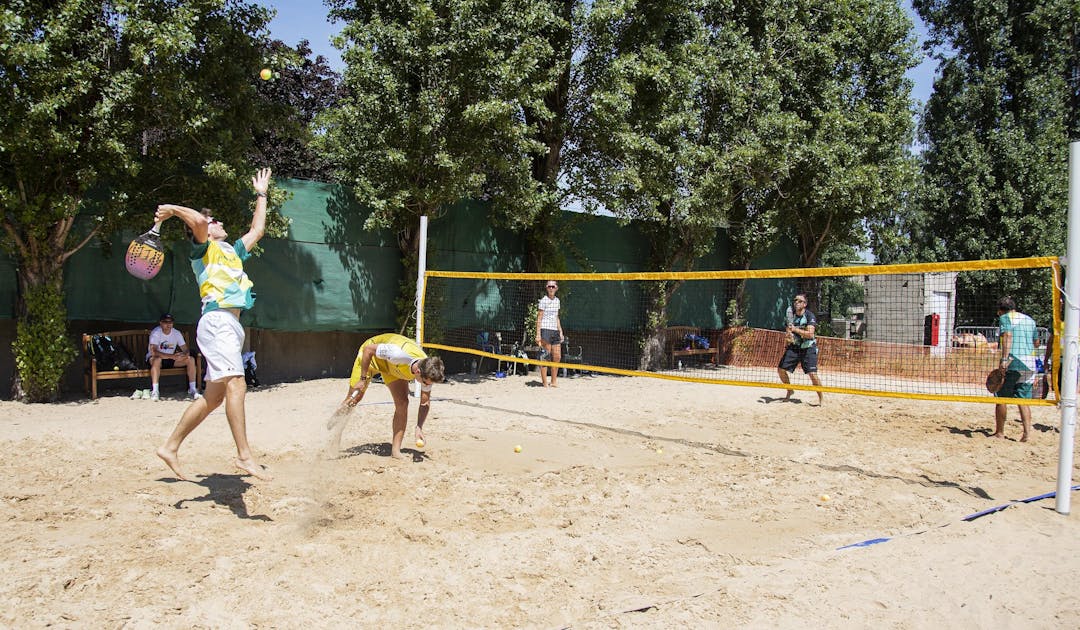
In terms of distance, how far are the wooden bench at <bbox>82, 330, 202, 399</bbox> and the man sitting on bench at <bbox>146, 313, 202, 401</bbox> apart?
13cm

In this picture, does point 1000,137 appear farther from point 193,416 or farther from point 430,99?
point 193,416

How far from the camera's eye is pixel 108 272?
991 centimetres

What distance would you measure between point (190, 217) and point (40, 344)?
5.32 meters

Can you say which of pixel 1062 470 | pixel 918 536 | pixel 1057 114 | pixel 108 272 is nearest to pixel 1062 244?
pixel 1057 114

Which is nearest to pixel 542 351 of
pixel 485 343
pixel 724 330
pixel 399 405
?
pixel 485 343

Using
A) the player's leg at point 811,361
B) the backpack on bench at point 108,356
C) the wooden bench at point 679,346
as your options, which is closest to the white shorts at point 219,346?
the backpack on bench at point 108,356

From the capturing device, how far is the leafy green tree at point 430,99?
428 inches

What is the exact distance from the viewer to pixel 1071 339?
18.1 feet

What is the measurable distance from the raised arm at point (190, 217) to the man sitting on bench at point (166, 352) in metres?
5.19

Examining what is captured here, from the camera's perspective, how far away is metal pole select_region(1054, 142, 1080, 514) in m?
5.48

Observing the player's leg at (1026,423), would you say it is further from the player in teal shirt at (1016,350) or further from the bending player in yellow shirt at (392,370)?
the bending player in yellow shirt at (392,370)

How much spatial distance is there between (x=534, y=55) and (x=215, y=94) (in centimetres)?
449

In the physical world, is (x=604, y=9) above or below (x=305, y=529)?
above

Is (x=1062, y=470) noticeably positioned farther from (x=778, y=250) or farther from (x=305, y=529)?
(x=778, y=250)
